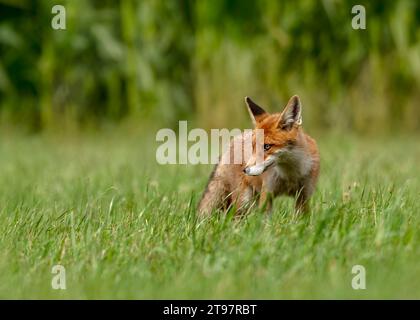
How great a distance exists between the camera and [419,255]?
188 inches

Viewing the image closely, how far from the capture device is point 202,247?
4.88 metres

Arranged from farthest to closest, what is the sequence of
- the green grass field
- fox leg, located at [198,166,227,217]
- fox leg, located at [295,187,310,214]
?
fox leg, located at [198,166,227,217] < fox leg, located at [295,187,310,214] < the green grass field

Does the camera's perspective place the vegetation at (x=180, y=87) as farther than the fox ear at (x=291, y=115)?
Yes

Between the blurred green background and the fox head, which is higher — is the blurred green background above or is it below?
above

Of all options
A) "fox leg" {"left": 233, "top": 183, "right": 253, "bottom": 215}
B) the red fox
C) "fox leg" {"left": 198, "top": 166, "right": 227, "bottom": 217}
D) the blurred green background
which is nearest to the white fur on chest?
the red fox

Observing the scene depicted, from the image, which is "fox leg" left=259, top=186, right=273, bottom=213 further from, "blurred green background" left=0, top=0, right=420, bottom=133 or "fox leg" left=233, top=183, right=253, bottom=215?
"blurred green background" left=0, top=0, right=420, bottom=133

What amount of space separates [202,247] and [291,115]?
1136 millimetres

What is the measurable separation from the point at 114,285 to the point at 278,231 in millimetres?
1057

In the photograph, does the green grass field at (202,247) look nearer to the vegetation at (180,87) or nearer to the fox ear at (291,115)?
the vegetation at (180,87)

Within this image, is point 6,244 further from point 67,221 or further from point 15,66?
point 15,66

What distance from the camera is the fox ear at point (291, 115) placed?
5.56 metres

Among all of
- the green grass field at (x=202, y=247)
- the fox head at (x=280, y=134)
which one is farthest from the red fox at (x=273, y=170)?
the green grass field at (x=202, y=247)

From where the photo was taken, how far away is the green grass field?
4.44m

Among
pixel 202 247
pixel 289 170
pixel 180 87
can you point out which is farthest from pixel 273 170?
pixel 180 87
